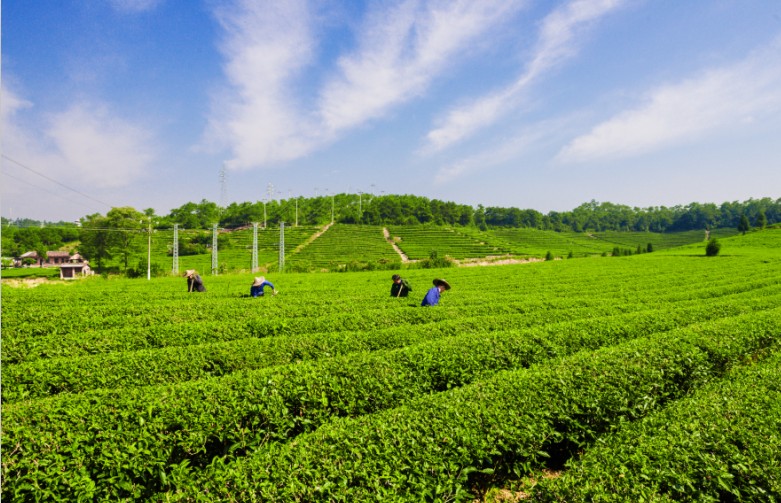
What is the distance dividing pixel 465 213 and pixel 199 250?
96.9m

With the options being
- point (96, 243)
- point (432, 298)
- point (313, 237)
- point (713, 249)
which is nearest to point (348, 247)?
point (313, 237)

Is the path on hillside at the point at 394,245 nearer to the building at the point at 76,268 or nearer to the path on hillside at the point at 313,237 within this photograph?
the path on hillside at the point at 313,237

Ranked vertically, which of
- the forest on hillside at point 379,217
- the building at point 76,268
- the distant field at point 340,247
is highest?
the forest on hillside at point 379,217

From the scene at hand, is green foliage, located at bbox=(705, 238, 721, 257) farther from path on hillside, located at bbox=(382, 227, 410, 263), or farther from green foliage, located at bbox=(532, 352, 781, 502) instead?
green foliage, located at bbox=(532, 352, 781, 502)

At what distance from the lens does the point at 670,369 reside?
7957 millimetres

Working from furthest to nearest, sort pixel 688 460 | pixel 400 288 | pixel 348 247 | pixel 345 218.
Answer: pixel 345 218
pixel 348 247
pixel 400 288
pixel 688 460

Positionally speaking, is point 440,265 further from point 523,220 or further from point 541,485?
point 523,220

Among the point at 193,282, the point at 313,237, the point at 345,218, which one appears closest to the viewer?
the point at 193,282

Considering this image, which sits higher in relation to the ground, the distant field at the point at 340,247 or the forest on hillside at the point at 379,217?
the forest on hillside at the point at 379,217

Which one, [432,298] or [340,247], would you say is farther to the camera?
[340,247]

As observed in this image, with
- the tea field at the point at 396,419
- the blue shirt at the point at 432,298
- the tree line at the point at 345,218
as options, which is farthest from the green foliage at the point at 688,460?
the tree line at the point at 345,218

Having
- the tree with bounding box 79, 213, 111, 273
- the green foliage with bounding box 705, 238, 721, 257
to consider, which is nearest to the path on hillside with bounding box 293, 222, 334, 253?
the tree with bounding box 79, 213, 111, 273

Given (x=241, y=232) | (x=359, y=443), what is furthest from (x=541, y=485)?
(x=241, y=232)

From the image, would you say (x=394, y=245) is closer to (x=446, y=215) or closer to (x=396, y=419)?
(x=446, y=215)
